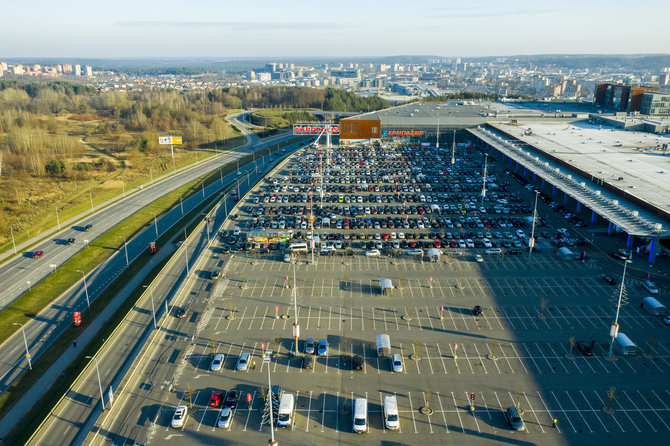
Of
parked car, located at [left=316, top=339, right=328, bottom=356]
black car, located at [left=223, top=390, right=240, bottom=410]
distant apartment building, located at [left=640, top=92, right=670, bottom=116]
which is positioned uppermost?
distant apartment building, located at [left=640, top=92, right=670, bottom=116]

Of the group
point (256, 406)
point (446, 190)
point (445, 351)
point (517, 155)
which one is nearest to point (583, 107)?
point (517, 155)

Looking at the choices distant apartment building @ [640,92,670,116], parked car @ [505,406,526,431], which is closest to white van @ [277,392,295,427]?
parked car @ [505,406,526,431]

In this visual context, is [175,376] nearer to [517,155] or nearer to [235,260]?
[235,260]

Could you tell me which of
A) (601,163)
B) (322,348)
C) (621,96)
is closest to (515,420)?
(322,348)

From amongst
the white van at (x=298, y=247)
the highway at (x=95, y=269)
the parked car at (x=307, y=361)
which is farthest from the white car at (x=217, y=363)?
the white van at (x=298, y=247)

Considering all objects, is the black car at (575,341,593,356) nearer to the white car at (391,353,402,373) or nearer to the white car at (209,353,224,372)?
the white car at (391,353,402,373)

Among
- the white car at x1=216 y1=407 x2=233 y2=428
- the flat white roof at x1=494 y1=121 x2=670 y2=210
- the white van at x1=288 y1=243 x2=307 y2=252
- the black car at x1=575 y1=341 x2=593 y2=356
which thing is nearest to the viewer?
the white car at x1=216 y1=407 x2=233 y2=428

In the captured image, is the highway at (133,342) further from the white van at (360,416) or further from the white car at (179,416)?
the white van at (360,416)
